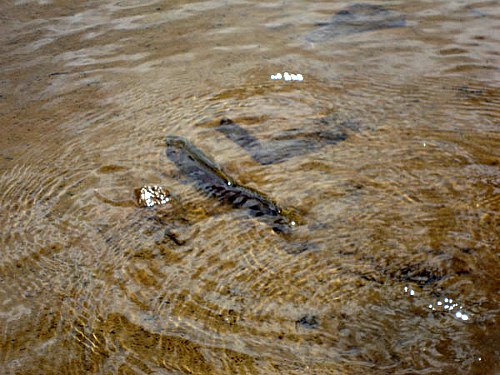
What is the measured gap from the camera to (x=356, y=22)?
6.04 m

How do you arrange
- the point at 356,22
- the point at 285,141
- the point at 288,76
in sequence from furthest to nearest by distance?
1. the point at 356,22
2. the point at 288,76
3. the point at 285,141

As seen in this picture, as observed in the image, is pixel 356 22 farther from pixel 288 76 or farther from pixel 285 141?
pixel 285 141

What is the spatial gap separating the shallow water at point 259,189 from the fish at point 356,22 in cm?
10

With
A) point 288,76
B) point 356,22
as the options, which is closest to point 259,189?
point 288,76

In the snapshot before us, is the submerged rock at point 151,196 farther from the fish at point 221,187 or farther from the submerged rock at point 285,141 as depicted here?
the submerged rock at point 285,141

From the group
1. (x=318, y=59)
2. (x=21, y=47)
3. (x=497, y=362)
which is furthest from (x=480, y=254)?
(x=21, y=47)

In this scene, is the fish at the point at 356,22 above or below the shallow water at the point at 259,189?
above

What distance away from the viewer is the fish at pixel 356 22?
5.83m

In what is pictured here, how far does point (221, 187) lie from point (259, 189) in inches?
9.3

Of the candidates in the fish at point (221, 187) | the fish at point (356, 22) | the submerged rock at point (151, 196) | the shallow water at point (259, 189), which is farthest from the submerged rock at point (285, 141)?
the fish at point (356, 22)

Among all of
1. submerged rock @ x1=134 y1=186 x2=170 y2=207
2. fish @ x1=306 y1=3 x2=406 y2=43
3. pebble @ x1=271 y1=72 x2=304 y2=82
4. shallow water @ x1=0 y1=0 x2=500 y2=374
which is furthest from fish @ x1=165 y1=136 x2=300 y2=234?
fish @ x1=306 y1=3 x2=406 y2=43

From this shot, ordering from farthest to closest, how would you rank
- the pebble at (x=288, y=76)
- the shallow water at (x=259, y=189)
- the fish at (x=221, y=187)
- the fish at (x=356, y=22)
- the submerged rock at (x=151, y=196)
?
1. the fish at (x=356, y=22)
2. the pebble at (x=288, y=76)
3. the submerged rock at (x=151, y=196)
4. the fish at (x=221, y=187)
5. the shallow water at (x=259, y=189)

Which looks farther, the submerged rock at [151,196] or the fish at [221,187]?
the submerged rock at [151,196]

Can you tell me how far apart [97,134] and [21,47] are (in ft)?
6.68
